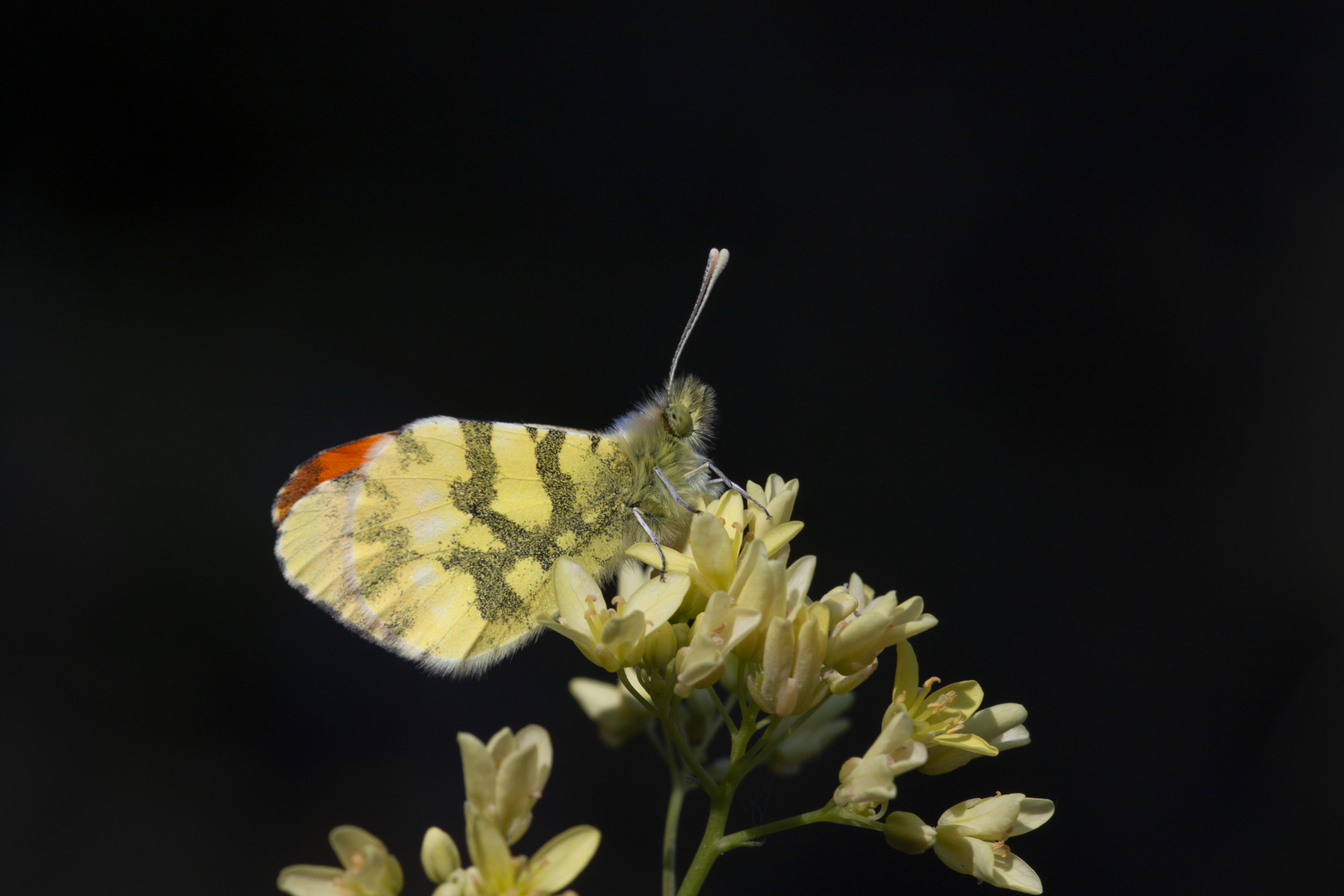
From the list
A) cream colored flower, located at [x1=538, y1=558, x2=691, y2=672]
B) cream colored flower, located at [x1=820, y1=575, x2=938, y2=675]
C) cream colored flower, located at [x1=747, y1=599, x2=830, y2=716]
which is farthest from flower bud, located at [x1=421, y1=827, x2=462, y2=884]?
cream colored flower, located at [x1=820, y1=575, x2=938, y2=675]

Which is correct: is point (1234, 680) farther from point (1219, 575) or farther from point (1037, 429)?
point (1037, 429)

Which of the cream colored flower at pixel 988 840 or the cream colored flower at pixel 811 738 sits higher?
the cream colored flower at pixel 988 840

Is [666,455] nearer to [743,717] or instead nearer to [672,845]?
[743,717]

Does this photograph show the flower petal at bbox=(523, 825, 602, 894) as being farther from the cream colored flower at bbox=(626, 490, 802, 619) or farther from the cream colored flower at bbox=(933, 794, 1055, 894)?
the cream colored flower at bbox=(933, 794, 1055, 894)

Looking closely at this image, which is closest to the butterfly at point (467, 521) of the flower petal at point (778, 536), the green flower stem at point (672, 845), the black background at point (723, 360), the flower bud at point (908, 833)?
the flower petal at point (778, 536)

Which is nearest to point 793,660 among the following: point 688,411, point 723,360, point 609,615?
point 609,615

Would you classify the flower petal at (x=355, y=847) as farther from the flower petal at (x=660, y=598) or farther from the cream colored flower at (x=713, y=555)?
the cream colored flower at (x=713, y=555)
